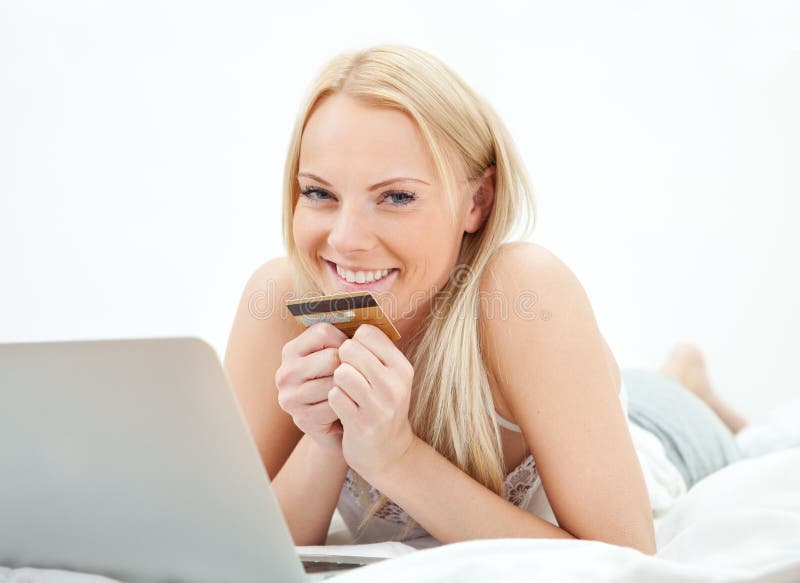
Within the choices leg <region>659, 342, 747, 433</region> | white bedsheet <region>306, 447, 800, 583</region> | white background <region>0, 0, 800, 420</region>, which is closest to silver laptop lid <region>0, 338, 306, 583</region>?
white bedsheet <region>306, 447, 800, 583</region>

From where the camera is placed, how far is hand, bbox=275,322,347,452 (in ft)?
3.87

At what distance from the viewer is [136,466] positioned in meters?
0.80

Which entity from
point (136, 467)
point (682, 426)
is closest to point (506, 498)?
point (136, 467)

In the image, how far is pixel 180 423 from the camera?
2.46 ft

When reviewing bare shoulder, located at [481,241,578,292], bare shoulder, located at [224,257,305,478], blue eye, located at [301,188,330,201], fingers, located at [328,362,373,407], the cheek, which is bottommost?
bare shoulder, located at [224,257,305,478]

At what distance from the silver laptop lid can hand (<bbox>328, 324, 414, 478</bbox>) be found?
329mm

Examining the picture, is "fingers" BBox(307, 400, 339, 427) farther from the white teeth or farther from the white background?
the white background

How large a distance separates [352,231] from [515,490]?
59 centimetres

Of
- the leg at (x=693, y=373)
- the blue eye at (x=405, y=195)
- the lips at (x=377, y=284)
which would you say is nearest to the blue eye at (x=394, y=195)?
the blue eye at (x=405, y=195)

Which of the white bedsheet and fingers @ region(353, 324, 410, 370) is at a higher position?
fingers @ region(353, 324, 410, 370)

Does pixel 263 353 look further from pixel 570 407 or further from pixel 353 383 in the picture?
pixel 570 407

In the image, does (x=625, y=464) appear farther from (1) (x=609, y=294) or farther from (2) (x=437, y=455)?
(1) (x=609, y=294)

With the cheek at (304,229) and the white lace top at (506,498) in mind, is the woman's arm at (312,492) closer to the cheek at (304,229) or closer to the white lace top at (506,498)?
the white lace top at (506,498)

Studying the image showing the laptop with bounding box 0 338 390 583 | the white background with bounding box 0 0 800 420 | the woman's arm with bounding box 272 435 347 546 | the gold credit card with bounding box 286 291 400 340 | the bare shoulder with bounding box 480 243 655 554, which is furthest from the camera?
the white background with bounding box 0 0 800 420
